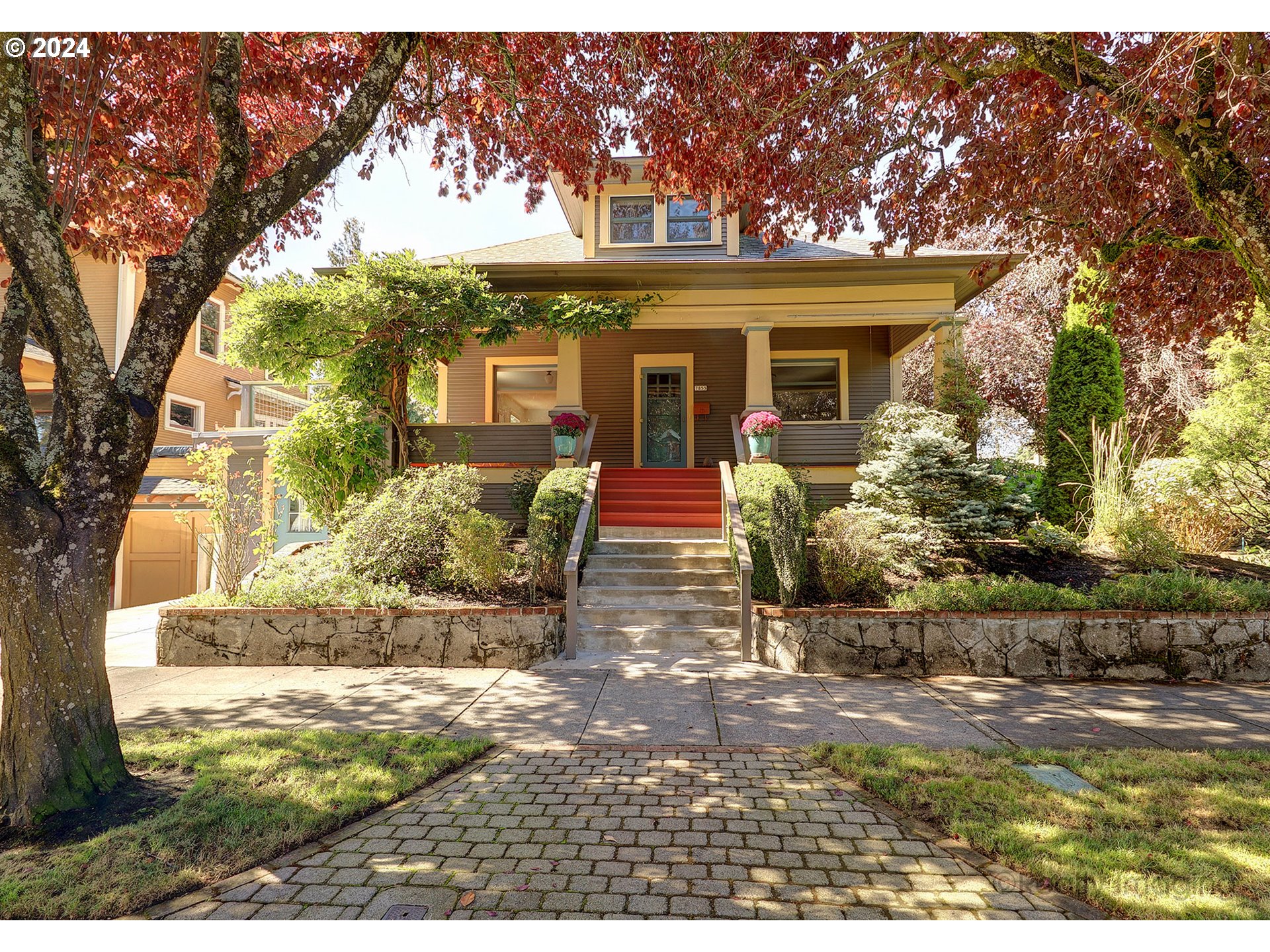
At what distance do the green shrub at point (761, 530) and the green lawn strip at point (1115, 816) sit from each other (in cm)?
287

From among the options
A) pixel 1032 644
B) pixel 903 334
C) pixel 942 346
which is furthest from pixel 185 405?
pixel 1032 644

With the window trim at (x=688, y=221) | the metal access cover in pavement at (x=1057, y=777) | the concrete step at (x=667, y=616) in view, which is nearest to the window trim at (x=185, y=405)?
the window trim at (x=688, y=221)

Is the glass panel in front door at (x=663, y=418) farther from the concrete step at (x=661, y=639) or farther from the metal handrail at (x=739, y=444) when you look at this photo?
the concrete step at (x=661, y=639)

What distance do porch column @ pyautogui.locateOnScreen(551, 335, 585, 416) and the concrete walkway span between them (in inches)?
222

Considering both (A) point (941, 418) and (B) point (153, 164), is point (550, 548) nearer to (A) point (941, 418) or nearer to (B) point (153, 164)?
(B) point (153, 164)

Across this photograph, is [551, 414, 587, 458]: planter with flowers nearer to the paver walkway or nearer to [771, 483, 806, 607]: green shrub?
[771, 483, 806, 607]: green shrub

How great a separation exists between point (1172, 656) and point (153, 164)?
10.4 meters

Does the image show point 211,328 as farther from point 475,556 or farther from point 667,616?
point 667,616

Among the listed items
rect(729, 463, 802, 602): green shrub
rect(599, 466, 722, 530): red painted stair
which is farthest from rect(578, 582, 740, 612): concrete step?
rect(599, 466, 722, 530): red painted stair

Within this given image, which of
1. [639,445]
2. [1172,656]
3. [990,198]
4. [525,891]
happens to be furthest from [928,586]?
[639,445]

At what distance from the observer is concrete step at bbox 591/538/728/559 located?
26.0 feet

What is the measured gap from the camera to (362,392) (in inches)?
387

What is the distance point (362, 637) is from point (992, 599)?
614 centimetres

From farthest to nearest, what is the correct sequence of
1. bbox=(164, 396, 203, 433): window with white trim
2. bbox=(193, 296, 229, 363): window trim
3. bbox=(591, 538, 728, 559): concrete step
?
bbox=(193, 296, 229, 363): window trim < bbox=(164, 396, 203, 433): window with white trim < bbox=(591, 538, 728, 559): concrete step
